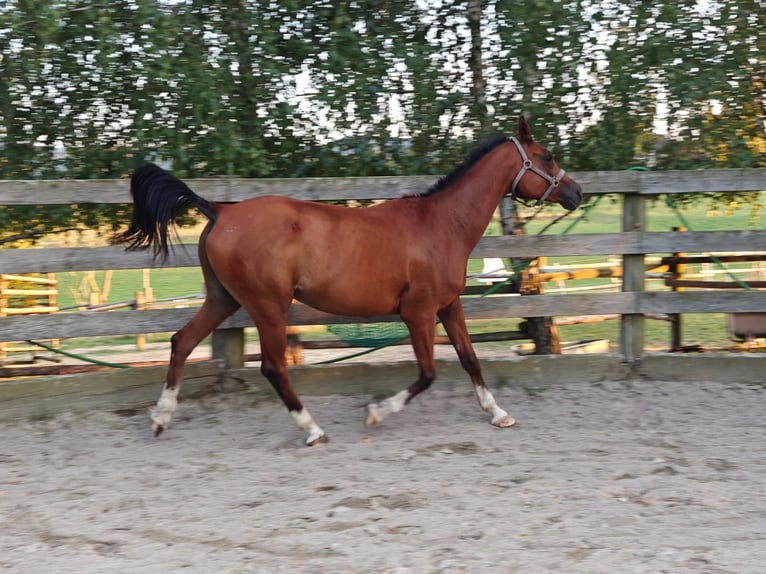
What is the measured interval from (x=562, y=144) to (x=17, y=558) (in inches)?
189

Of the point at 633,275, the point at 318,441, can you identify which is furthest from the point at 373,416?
the point at 633,275

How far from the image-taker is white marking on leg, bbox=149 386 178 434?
4855mm

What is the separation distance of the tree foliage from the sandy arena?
6.16 feet

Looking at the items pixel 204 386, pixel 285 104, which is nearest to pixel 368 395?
pixel 204 386

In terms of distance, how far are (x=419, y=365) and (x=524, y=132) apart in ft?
5.49

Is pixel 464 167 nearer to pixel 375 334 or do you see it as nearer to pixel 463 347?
pixel 463 347

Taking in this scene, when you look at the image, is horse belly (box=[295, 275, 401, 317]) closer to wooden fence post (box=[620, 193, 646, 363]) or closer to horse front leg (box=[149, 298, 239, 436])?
horse front leg (box=[149, 298, 239, 436])

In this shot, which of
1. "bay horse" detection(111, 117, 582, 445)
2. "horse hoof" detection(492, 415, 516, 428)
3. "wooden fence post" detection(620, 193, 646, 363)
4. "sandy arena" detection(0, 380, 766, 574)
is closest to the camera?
"sandy arena" detection(0, 380, 766, 574)

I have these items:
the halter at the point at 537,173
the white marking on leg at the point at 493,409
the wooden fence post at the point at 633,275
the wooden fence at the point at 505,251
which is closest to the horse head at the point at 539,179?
the halter at the point at 537,173

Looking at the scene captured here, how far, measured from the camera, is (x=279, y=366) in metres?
4.70

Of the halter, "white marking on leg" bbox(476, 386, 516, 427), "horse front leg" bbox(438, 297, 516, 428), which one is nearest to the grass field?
the halter

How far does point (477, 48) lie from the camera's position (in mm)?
6074

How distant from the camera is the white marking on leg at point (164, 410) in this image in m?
4.86

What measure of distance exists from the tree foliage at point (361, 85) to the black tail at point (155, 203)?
102 cm
